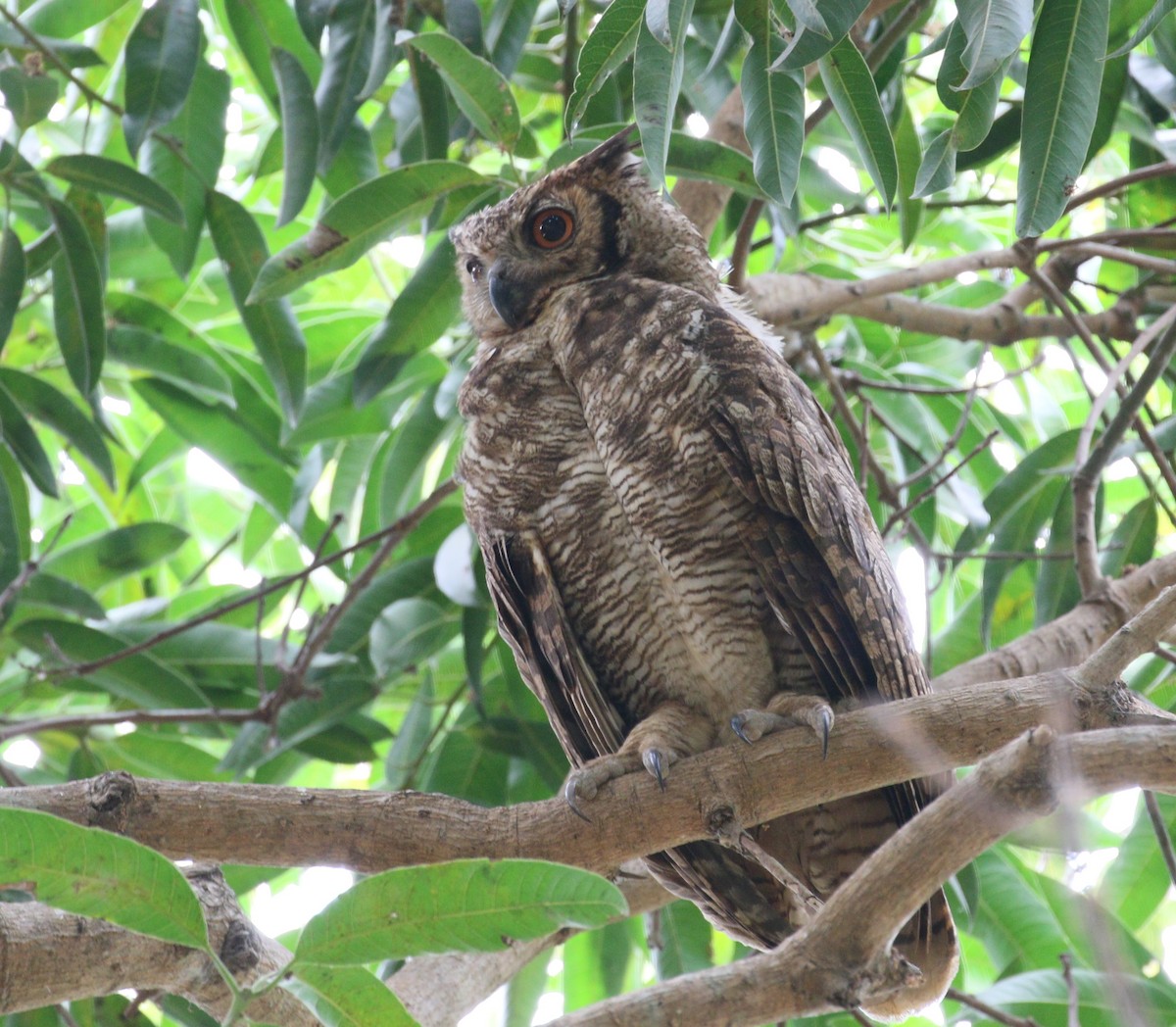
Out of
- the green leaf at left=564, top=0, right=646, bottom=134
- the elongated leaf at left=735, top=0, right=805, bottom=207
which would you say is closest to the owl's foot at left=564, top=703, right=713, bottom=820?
the elongated leaf at left=735, top=0, right=805, bottom=207

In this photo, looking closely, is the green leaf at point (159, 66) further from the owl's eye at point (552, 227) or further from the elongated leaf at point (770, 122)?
the elongated leaf at point (770, 122)

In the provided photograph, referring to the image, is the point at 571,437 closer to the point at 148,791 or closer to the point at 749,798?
the point at 749,798

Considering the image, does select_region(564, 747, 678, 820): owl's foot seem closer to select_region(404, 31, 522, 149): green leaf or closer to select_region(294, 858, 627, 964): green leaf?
select_region(294, 858, 627, 964): green leaf

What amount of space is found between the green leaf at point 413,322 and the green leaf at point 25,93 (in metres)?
0.80

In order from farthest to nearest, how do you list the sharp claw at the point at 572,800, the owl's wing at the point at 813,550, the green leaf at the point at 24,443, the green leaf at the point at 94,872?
the green leaf at the point at 24,443 < the owl's wing at the point at 813,550 < the sharp claw at the point at 572,800 < the green leaf at the point at 94,872

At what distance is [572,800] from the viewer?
1874mm

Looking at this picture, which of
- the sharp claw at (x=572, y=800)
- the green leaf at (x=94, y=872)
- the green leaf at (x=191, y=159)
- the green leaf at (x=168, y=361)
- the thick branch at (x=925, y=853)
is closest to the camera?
the green leaf at (x=94, y=872)

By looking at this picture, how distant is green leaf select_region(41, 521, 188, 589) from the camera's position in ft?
10.5

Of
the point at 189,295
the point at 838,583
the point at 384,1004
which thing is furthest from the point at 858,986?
the point at 189,295

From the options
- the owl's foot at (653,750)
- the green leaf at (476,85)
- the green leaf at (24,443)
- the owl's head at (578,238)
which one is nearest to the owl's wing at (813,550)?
the owl's foot at (653,750)

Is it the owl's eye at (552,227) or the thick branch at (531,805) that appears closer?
the thick branch at (531,805)

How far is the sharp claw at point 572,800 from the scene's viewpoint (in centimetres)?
184

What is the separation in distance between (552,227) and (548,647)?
3.02 feet

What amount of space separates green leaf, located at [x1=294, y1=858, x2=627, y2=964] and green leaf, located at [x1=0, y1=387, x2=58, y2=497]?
1.89m
